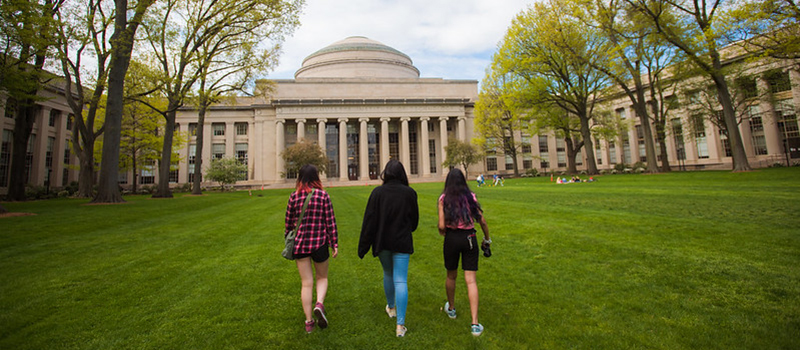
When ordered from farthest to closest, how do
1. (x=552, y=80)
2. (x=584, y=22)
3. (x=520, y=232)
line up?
(x=552, y=80) → (x=584, y=22) → (x=520, y=232)

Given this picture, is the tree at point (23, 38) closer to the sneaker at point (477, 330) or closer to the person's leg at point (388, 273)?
the person's leg at point (388, 273)

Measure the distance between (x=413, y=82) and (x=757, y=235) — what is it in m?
58.0

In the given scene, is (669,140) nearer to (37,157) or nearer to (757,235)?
(757,235)

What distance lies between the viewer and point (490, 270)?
5941mm

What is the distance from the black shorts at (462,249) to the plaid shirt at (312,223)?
1373 mm

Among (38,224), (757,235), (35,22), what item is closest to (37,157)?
(35,22)

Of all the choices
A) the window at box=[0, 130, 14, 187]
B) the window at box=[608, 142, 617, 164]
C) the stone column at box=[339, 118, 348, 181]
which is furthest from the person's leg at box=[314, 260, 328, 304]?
the window at box=[608, 142, 617, 164]

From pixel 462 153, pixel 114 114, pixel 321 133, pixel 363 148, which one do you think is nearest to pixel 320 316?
pixel 114 114

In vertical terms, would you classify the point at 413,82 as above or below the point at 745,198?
above

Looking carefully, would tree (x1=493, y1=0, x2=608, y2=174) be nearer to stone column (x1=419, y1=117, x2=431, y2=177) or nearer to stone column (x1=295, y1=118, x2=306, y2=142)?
stone column (x1=419, y1=117, x2=431, y2=177)

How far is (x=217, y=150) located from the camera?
57750mm

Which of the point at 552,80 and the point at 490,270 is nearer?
the point at 490,270

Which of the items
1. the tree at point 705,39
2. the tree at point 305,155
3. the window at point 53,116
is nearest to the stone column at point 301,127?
the tree at point 305,155

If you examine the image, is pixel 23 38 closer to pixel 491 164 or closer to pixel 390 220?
pixel 390 220
